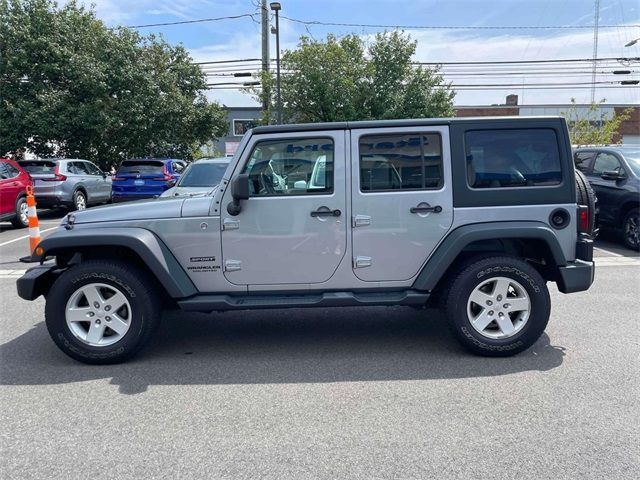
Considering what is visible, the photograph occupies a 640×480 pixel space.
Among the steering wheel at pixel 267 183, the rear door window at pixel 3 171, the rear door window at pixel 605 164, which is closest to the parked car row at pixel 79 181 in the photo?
the rear door window at pixel 3 171

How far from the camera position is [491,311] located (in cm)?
426

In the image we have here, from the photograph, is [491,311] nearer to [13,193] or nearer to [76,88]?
[13,193]

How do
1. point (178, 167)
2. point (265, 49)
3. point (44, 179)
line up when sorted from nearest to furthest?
point (44, 179), point (178, 167), point (265, 49)

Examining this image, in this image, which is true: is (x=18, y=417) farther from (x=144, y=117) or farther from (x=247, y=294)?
(x=144, y=117)

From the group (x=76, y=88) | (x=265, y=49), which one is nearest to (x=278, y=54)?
(x=265, y=49)

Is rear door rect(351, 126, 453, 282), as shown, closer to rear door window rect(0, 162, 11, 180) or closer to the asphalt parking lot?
the asphalt parking lot

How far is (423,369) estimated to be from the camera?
4.10 m

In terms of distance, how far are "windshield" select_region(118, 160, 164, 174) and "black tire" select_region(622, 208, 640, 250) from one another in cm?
1144

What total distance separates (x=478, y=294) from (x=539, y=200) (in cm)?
92

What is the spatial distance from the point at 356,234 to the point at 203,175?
6284 millimetres

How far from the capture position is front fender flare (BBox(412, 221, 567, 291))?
13.6 feet

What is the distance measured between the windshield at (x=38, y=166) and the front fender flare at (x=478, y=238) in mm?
13063

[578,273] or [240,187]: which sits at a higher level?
[240,187]

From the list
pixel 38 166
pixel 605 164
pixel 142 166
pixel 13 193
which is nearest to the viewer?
pixel 605 164
